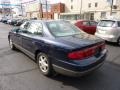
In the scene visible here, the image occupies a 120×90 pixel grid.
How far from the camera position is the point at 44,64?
4.70m

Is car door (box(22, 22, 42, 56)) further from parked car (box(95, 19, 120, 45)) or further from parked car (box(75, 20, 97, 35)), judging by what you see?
parked car (box(75, 20, 97, 35))

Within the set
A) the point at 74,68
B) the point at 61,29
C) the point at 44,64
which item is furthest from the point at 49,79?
the point at 61,29

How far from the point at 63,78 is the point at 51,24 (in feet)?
5.37

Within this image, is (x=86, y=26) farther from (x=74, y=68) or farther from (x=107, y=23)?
(x=74, y=68)

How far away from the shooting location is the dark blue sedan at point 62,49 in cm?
384

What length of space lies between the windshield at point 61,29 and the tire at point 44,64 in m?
0.70

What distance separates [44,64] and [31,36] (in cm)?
109

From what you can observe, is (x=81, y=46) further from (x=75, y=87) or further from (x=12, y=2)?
(x=12, y=2)

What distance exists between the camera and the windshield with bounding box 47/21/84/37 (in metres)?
4.73

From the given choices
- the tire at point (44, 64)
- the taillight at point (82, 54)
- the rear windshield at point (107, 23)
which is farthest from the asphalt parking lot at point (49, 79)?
the rear windshield at point (107, 23)

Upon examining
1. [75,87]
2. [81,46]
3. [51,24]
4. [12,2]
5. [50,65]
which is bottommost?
[75,87]

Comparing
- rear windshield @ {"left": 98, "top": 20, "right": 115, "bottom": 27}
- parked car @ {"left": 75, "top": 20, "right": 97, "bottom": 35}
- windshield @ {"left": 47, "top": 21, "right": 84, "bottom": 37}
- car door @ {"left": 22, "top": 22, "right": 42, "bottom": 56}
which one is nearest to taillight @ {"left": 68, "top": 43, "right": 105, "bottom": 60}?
windshield @ {"left": 47, "top": 21, "right": 84, "bottom": 37}

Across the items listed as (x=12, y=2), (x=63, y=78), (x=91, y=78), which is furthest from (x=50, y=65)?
(x=12, y=2)

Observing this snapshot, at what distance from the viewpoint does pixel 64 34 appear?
475 centimetres
